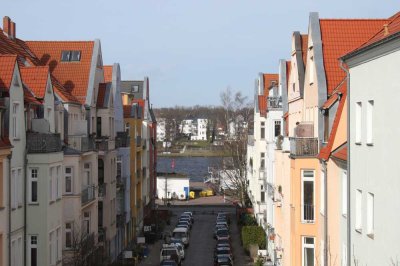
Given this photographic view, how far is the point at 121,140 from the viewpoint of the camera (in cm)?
4875

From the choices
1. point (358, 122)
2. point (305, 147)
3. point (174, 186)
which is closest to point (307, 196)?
point (305, 147)

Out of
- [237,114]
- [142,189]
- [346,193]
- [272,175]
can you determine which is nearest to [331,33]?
[346,193]

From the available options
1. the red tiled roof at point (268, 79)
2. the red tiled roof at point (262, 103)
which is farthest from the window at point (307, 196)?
the red tiled roof at point (268, 79)

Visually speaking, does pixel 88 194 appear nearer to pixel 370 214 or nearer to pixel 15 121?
pixel 15 121

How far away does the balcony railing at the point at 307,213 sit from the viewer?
27502 millimetres

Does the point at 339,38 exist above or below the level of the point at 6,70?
above

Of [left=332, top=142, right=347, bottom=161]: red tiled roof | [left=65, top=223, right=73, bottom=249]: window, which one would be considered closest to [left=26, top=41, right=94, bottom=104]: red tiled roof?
[left=65, top=223, right=73, bottom=249]: window

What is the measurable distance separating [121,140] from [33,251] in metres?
22.7

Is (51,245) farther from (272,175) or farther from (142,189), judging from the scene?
(142,189)

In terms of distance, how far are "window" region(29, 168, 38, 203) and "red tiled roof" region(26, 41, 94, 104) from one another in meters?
12.3

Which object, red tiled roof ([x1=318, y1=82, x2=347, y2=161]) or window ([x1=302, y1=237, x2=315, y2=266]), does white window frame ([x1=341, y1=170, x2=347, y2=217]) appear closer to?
red tiled roof ([x1=318, y1=82, x2=347, y2=161])

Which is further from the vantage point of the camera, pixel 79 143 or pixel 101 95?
pixel 101 95

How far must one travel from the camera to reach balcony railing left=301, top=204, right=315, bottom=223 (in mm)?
27502

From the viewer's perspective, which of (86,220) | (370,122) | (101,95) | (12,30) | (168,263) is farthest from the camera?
(101,95)
